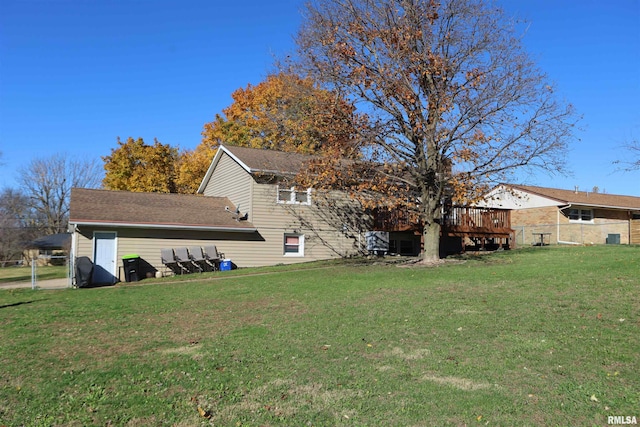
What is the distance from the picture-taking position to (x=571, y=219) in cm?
3112

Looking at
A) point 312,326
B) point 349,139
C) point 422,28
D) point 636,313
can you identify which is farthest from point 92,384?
point 422,28

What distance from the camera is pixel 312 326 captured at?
8.38 metres

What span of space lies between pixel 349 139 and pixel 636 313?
10648 mm

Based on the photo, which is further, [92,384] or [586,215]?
[586,215]

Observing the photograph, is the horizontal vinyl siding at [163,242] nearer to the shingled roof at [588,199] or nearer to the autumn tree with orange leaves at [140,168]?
the autumn tree with orange leaves at [140,168]

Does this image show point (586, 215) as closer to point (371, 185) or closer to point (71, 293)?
point (371, 185)

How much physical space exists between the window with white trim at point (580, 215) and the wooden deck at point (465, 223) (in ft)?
34.6

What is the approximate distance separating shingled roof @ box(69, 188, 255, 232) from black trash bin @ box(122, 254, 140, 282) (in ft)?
4.24

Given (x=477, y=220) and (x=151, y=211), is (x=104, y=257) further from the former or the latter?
(x=477, y=220)

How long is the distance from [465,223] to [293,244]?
7896 mm

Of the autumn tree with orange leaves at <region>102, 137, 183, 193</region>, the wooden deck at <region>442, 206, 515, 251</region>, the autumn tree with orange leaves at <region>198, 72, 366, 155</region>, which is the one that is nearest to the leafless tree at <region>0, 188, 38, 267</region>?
the autumn tree with orange leaves at <region>102, 137, 183, 193</region>

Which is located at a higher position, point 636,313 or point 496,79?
point 496,79

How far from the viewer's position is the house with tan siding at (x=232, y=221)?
19266 mm

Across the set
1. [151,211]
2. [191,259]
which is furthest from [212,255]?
[151,211]
